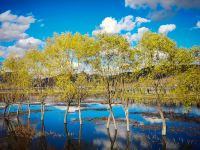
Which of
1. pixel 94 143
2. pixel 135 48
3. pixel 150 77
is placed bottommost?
pixel 94 143

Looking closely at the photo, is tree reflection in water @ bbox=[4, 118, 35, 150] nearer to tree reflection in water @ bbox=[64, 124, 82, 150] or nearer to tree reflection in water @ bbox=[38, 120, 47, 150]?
tree reflection in water @ bbox=[38, 120, 47, 150]

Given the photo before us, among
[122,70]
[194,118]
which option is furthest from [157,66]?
[194,118]

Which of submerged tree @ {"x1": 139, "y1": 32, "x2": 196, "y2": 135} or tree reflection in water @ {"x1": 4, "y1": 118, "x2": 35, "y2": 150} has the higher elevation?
submerged tree @ {"x1": 139, "y1": 32, "x2": 196, "y2": 135}

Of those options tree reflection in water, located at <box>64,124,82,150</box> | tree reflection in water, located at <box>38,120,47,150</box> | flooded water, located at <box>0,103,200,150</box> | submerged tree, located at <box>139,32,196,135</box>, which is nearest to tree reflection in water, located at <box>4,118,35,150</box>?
flooded water, located at <box>0,103,200,150</box>

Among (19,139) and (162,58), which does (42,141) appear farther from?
(162,58)

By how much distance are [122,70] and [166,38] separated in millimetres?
12227

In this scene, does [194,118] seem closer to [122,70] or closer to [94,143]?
[122,70]

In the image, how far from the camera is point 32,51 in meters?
67.0


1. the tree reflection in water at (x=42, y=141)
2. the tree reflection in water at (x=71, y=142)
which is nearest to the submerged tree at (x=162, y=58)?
the tree reflection in water at (x=71, y=142)

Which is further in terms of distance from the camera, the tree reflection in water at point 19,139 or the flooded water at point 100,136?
the flooded water at point 100,136

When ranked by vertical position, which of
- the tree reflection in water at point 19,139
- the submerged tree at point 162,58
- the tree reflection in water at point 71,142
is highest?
the submerged tree at point 162,58

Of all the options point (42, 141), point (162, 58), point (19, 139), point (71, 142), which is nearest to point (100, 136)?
point (71, 142)

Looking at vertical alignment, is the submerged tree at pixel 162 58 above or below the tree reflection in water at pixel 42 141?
above

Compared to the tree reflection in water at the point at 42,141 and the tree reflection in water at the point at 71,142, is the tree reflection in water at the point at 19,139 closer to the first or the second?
the tree reflection in water at the point at 42,141
